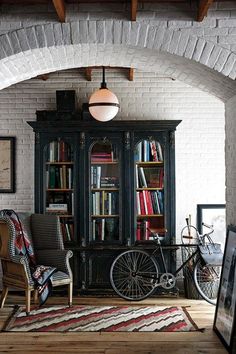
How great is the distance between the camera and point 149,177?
7125 mm

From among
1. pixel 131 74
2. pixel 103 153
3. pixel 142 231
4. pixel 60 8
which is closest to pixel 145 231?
pixel 142 231

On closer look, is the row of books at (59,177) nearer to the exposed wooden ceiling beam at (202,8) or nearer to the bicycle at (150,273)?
the bicycle at (150,273)

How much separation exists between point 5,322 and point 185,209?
2.96 metres

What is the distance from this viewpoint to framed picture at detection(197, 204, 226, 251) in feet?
24.3

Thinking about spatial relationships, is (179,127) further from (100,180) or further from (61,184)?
(61,184)

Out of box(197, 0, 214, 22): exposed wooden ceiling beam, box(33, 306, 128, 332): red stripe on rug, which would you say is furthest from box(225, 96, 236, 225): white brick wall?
box(33, 306, 128, 332): red stripe on rug

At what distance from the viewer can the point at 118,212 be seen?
7.08 m

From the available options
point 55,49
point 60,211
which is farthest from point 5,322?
point 55,49

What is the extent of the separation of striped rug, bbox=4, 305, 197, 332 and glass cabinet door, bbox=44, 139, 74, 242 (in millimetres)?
1243

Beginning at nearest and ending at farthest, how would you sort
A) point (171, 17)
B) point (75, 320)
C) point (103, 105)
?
point (171, 17)
point (75, 320)
point (103, 105)

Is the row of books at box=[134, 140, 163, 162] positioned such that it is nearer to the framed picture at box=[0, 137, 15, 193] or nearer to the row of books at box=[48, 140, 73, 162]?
the row of books at box=[48, 140, 73, 162]

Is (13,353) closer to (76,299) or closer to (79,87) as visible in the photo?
(76,299)

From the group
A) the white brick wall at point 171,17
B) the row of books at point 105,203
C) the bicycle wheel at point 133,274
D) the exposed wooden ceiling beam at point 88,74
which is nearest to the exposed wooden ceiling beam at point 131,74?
the exposed wooden ceiling beam at point 88,74

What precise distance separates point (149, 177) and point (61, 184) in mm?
1148
